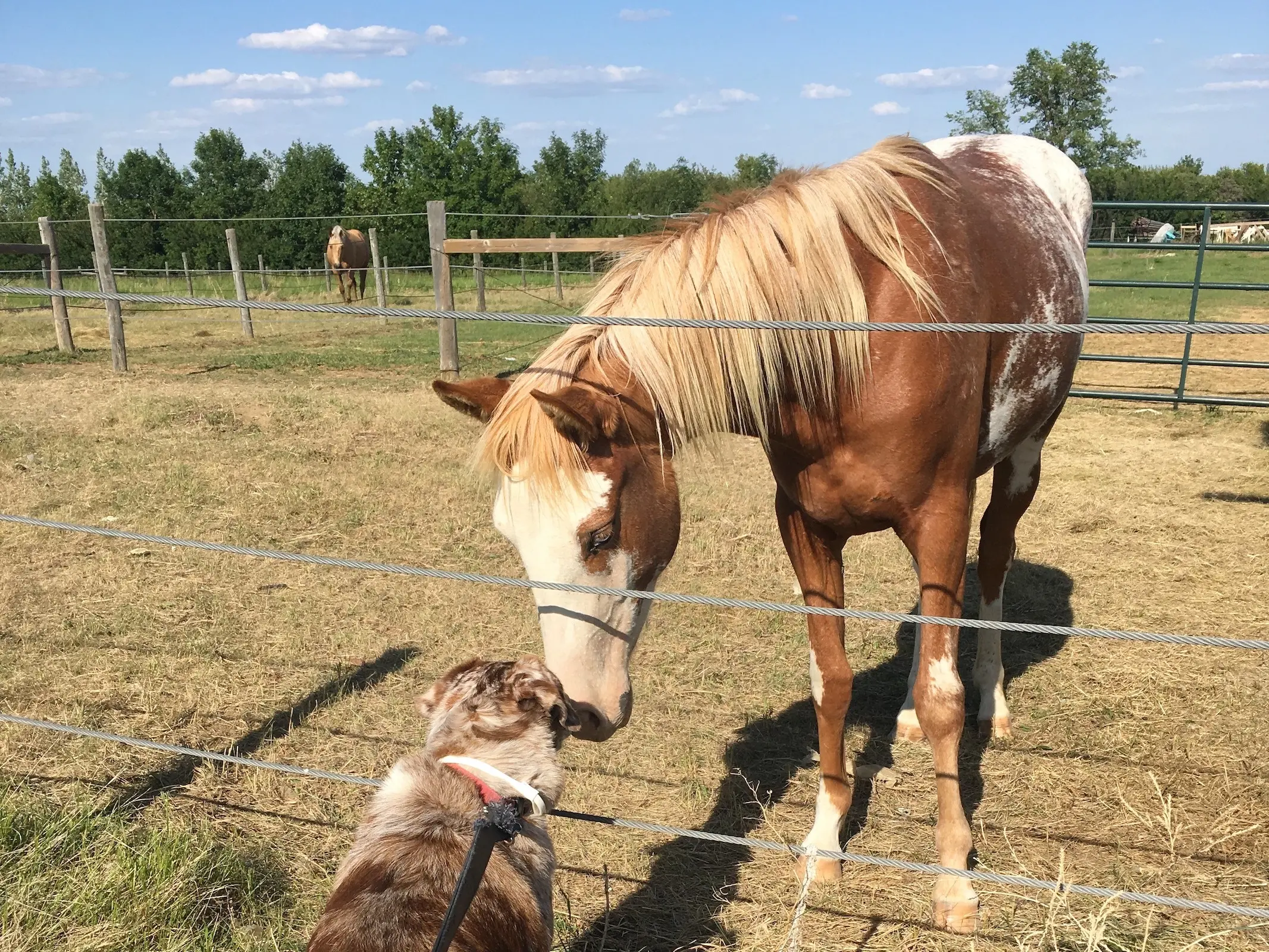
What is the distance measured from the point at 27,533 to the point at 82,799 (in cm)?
337

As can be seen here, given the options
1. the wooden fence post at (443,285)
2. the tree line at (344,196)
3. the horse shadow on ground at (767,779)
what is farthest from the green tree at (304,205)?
the horse shadow on ground at (767,779)

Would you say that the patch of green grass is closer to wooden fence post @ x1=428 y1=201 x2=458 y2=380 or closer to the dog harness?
the dog harness

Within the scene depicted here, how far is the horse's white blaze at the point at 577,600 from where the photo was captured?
6.80ft

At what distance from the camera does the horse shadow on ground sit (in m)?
2.48

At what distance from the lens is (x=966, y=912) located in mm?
2447

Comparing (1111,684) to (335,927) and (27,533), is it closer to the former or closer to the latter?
(335,927)

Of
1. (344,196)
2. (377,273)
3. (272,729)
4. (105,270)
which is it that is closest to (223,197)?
(344,196)

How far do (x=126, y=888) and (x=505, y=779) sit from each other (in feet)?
4.35

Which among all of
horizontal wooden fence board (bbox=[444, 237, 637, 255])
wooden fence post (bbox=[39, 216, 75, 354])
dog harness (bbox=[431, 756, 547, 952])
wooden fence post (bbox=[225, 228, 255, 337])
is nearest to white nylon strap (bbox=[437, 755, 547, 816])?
dog harness (bbox=[431, 756, 547, 952])

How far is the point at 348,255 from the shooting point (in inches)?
805

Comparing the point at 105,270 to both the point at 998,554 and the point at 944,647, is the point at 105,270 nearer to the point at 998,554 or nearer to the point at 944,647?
the point at 998,554

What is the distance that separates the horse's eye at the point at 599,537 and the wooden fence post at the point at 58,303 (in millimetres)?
11676

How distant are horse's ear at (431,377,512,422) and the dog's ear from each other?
63 cm

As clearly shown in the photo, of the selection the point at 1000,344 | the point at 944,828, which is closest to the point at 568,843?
the point at 944,828
